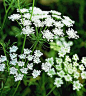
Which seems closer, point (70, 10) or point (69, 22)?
point (69, 22)

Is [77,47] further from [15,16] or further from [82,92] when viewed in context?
[15,16]

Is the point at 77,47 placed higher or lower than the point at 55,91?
higher

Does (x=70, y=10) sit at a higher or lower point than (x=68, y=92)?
higher

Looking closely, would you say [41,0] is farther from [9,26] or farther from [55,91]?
[55,91]

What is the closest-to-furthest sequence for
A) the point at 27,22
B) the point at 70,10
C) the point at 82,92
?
1. the point at 27,22
2. the point at 82,92
3. the point at 70,10

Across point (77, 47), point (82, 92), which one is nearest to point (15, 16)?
point (82, 92)

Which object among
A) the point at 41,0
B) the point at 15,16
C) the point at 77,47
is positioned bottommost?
the point at 15,16

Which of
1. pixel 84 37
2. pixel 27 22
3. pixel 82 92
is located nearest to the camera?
pixel 27 22

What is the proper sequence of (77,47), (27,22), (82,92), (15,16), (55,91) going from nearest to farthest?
(27,22)
(15,16)
(55,91)
(82,92)
(77,47)

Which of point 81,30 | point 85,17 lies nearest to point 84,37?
point 81,30
